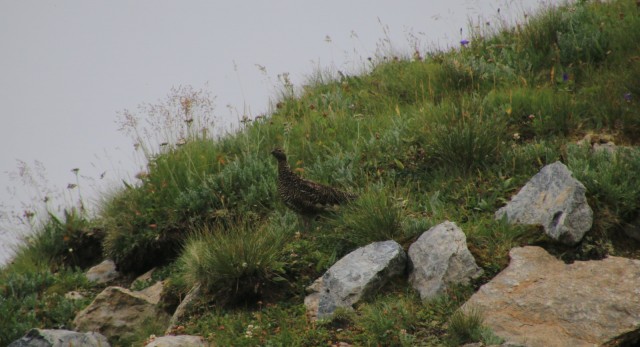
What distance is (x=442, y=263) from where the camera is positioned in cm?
600

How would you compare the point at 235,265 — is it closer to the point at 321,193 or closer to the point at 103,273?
the point at 321,193

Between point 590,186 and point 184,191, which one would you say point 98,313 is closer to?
point 184,191

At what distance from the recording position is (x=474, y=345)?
5051 millimetres

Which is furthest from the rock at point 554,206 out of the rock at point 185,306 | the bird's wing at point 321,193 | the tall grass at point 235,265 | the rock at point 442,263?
the rock at point 185,306

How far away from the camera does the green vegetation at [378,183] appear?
6.27 meters

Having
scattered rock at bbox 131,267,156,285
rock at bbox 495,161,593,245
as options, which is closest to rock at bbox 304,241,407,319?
rock at bbox 495,161,593,245

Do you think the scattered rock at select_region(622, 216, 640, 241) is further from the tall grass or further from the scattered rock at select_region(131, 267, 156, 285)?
the scattered rock at select_region(131, 267, 156, 285)

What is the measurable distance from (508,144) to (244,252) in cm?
364

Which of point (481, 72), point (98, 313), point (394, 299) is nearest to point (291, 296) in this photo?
point (394, 299)

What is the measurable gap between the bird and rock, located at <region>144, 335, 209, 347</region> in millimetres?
1828

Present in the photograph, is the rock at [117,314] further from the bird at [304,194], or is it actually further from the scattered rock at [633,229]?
the scattered rock at [633,229]

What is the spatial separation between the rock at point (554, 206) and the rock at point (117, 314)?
12.6 feet

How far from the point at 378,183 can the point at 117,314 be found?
3238 millimetres

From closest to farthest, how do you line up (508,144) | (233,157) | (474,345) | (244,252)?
(474,345) < (244,252) < (508,144) < (233,157)
